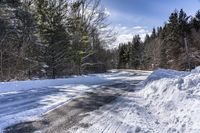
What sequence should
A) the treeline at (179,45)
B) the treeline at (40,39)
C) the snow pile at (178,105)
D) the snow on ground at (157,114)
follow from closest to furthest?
the snow pile at (178,105) → the snow on ground at (157,114) → the treeline at (40,39) → the treeline at (179,45)

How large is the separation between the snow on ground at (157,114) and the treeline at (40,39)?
12599mm

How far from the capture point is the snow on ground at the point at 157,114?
6.07 metres

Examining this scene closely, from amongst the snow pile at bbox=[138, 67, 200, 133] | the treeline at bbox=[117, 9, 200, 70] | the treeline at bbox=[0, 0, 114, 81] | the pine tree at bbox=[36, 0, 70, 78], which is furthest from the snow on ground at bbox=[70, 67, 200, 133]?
the treeline at bbox=[117, 9, 200, 70]

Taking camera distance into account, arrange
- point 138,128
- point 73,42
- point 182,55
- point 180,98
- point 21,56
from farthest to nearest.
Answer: point 182,55
point 73,42
point 21,56
point 180,98
point 138,128

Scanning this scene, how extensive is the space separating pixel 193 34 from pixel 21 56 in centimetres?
3001

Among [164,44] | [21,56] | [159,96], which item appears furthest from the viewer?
[164,44]

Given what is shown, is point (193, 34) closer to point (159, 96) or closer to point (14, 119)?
point (159, 96)

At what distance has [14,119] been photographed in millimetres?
7562

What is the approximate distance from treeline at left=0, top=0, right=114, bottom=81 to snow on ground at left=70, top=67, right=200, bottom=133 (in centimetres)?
1260

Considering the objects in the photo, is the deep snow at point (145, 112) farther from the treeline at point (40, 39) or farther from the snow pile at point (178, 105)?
the treeline at point (40, 39)

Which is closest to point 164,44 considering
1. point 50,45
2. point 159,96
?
point 50,45

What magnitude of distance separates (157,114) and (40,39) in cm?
1916

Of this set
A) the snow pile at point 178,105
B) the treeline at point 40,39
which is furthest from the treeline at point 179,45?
the snow pile at point 178,105

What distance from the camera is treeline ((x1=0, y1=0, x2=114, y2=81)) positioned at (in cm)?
2152
